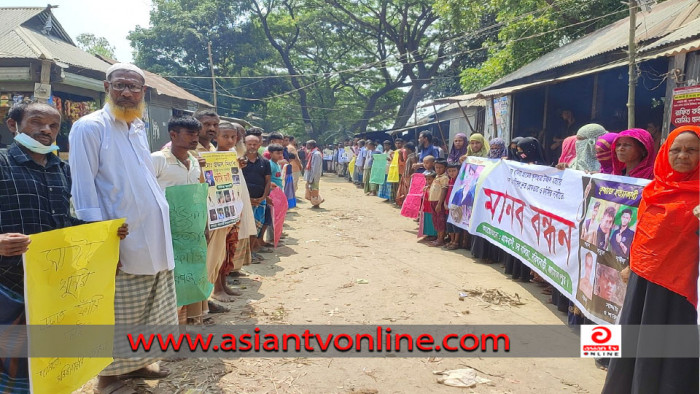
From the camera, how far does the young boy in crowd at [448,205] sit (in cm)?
759

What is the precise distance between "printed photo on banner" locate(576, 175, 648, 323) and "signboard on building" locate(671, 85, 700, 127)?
12.9 feet

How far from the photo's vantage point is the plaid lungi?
2891mm

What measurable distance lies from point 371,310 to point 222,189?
188 cm

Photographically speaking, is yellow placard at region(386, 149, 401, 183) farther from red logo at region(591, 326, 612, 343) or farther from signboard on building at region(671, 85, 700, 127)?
red logo at region(591, 326, 612, 343)

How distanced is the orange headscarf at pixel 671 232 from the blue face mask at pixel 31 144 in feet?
10.8

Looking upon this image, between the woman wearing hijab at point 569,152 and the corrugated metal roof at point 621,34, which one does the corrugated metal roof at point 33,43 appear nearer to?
the woman wearing hijab at point 569,152

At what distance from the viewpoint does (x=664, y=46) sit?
7.38 m

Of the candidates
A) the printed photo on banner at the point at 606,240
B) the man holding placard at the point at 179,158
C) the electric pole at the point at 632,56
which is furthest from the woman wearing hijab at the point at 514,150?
the man holding placard at the point at 179,158

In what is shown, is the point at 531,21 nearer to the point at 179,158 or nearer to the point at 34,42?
the point at 179,158

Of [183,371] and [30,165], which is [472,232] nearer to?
[183,371]

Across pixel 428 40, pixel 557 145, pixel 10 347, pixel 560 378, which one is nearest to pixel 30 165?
pixel 10 347

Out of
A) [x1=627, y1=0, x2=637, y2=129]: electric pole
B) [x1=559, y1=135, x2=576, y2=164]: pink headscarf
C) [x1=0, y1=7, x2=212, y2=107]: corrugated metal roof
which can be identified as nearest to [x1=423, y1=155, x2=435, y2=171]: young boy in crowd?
[x1=559, y1=135, x2=576, y2=164]: pink headscarf

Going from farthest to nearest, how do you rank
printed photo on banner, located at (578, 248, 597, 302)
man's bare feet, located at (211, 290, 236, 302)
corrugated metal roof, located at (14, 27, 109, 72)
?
1. corrugated metal roof, located at (14, 27, 109, 72)
2. man's bare feet, located at (211, 290, 236, 302)
3. printed photo on banner, located at (578, 248, 597, 302)

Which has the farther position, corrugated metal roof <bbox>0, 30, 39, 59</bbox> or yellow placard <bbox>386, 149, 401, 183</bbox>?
yellow placard <bbox>386, 149, 401, 183</bbox>
